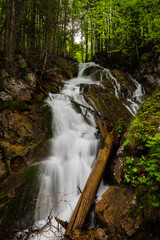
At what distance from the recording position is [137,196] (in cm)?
245

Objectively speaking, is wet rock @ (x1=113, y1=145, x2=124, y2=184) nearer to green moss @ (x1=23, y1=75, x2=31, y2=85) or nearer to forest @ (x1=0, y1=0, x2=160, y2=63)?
green moss @ (x1=23, y1=75, x2=31, y2=85)

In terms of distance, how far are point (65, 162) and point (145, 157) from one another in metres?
3.02

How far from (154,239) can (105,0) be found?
55.6ft

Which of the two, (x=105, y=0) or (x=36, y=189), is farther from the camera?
(x=105, y=0)

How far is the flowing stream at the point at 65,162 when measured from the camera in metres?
3.75

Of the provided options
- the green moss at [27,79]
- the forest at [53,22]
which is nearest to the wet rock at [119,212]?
the green moss at [27,79]

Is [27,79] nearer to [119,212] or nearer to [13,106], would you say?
[13,106]

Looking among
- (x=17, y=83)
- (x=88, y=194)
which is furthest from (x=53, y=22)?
(x=88, y=194)

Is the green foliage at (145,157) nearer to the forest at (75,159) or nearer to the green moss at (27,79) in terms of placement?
the forest at (75,159)

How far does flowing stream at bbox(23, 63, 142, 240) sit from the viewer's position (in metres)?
3.75

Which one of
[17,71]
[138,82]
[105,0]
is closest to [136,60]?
[138,82]

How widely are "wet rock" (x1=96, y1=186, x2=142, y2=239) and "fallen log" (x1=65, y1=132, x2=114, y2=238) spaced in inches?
15.2

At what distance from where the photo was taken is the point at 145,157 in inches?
111

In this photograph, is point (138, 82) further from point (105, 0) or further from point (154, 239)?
point (154, 239)
